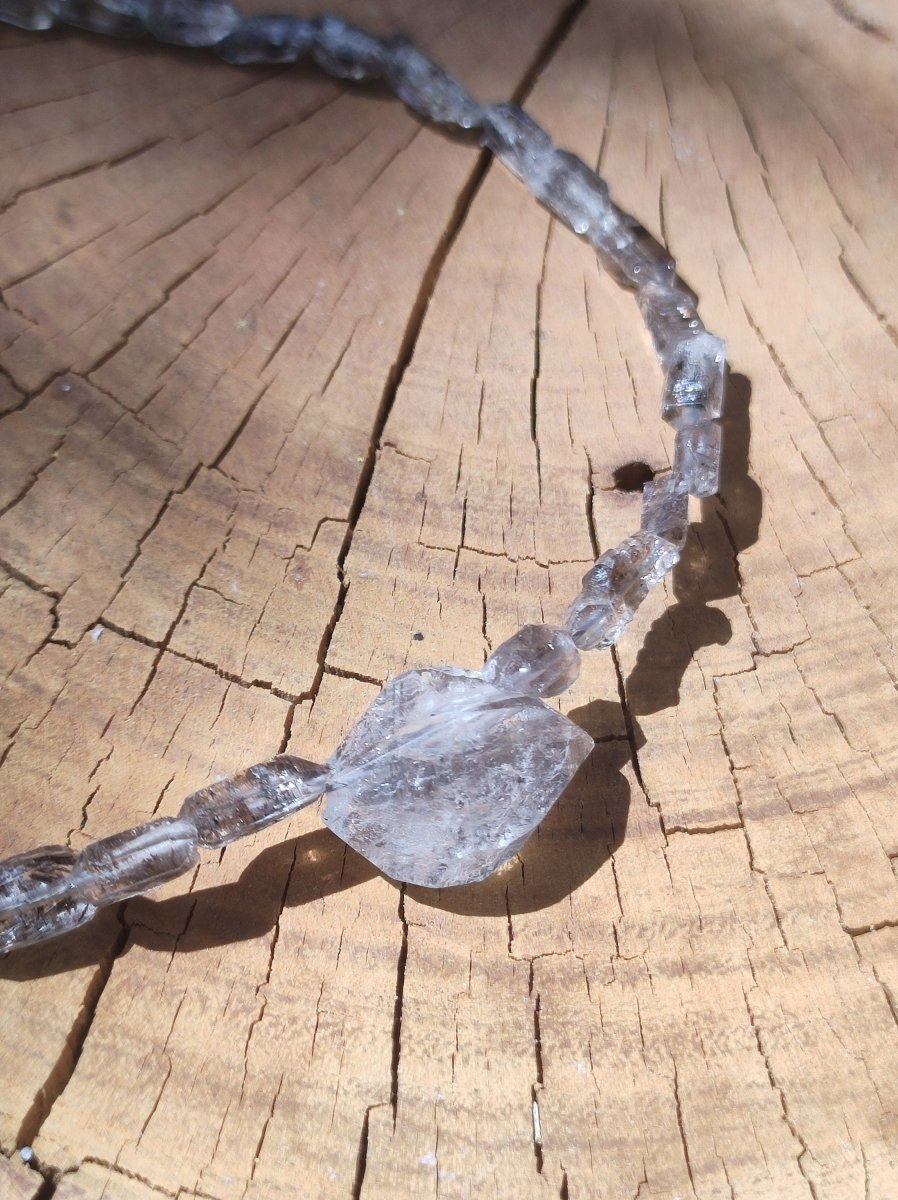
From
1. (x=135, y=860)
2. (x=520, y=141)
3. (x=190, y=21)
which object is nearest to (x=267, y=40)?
(x=190, y=21)

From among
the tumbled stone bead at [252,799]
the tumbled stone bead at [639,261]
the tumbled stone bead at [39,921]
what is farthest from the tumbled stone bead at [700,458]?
the tumbled stone bead at [39,921]

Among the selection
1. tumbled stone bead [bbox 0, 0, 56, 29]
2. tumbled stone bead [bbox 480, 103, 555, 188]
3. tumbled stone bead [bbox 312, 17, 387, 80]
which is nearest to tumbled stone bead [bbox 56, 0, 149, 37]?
tumbled stone bead [bbox 0, 0, 56, 29]

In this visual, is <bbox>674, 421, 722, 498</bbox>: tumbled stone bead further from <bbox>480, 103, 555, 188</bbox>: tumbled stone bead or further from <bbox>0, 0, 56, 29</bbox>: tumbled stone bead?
<bbox>0, 0, 56, 29</bbox>: tumbled stone bead

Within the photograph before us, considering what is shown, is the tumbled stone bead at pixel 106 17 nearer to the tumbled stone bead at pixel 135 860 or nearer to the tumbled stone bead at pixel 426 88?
the tumbled stone bead at pixel 426 88

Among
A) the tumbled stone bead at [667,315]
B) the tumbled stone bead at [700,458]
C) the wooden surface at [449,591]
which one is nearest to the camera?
the wooden surface at [449,591]

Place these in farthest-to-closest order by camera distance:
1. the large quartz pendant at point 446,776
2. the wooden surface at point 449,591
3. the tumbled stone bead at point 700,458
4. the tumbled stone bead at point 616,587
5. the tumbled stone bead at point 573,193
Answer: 1. the tumbled stone bead at point 573,193
2. the tumbled stone bead at point 700,458
3. the tumbled stone bead at point 616,587
4. the large quartz pendant at point 446,776
5. the wooden surface at point 449,591

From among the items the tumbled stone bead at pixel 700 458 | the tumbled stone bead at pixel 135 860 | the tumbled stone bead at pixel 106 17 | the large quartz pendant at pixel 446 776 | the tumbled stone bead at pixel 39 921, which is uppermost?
the tumbled stone bead at pixel 700 458

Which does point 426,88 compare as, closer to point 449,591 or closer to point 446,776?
point 449,591
